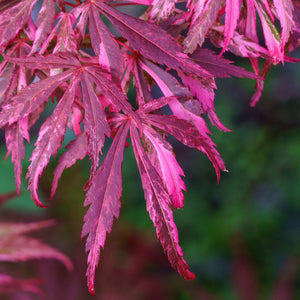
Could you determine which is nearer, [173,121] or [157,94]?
[173,121]

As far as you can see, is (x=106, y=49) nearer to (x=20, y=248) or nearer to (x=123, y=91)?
(x=123, y=91)

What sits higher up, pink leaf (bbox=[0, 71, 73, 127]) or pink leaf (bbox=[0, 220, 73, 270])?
pink leaf (bbox=[0, 71, 73, 127])

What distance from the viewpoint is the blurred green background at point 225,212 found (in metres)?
1.86

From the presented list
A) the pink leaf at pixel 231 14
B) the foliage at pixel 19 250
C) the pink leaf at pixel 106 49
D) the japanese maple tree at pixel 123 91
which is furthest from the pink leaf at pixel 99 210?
the foliage at pixel 19 250

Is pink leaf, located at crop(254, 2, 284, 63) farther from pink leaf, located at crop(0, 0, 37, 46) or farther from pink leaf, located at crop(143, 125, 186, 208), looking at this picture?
pink leaf, located at crop(0, 0, 37, 46)

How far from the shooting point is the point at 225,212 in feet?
7.64

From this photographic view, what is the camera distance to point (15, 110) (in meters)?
0.46

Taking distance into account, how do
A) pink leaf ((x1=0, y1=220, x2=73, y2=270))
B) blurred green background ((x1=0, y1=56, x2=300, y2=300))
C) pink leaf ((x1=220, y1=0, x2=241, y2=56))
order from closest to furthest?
pink leaf ((x1=220, y1=0, x2=241, y2=56)) → pink leaf ((x1=0, y1=220, x2=73, y2=270)) → blurred green background ((x1=0, y1=56, x2=300, y2=300))

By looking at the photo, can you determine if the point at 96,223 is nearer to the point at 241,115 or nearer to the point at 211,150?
the point at 211,150

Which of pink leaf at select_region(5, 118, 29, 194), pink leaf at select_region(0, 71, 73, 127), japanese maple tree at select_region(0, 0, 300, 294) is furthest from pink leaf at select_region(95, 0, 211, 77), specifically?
pink leaf at select_region(5, 118, 29, 194)

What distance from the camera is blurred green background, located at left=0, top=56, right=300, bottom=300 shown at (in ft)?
6.11

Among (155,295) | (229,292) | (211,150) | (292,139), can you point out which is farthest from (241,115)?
(211,150)

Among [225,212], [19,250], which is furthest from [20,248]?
[225,212]

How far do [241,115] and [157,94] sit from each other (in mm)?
707
